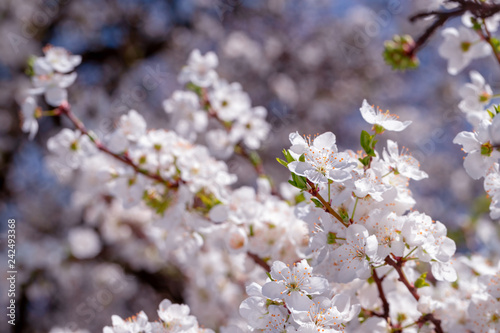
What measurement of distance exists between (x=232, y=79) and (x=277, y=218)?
409cm

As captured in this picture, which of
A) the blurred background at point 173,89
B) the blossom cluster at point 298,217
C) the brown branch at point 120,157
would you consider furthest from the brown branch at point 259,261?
the blurred background at point 173,89

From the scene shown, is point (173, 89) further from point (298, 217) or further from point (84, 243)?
point (298, 217)

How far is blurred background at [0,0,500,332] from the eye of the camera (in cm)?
391

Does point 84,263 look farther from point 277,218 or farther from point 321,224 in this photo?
point 321,224

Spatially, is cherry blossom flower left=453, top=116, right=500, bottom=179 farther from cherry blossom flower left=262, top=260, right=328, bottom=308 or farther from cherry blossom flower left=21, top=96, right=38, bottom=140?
cherry blossom flower left=21, top=96, right=38, bottom=140

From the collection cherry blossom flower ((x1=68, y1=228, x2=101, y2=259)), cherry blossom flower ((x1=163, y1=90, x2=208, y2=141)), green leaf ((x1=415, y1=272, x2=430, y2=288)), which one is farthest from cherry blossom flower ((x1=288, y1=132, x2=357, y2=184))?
cherry blossom flower ((x1=68, y1=228, x2=101, y2=259))

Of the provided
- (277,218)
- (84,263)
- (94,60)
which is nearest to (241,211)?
(277,218)

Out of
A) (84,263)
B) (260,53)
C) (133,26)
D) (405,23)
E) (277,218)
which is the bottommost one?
(84,263)

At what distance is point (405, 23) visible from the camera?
604 centimetres

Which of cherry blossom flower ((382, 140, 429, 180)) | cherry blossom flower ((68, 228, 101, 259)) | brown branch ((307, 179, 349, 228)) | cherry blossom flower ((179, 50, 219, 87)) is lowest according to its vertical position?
cherry blossom flower ((68, 228, 101, 259))

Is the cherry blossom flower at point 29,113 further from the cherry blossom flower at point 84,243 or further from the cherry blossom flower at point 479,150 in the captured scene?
the cherry blossom flower at point 84,243

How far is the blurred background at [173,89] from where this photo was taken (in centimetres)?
391

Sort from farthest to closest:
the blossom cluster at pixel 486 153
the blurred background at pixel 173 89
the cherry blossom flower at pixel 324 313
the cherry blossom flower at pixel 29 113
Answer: the blurred background at pixel 173 89 → the cherry blossom flower at pixel 29 113 → the blossom cluster at pixel 486 153 → the cherry blossom flower at pixel 324 313

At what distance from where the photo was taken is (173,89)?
17.6 ft
